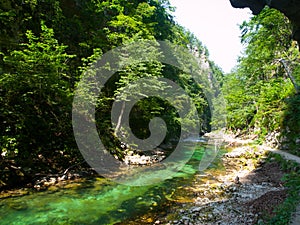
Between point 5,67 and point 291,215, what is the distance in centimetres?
963

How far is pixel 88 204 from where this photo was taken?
689 centimetres

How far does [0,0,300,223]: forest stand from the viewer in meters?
7.93

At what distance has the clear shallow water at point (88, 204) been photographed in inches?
231

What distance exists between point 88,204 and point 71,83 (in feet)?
21.7

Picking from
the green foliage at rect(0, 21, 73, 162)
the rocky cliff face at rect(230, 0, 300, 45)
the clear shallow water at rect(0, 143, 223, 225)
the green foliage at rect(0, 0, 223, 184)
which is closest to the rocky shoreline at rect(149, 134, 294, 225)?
the clear shallow water at rect(0, 143, 223, 225)

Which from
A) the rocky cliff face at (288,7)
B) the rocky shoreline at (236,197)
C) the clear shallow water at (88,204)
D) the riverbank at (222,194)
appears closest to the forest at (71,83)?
the riverbank at (222,194)

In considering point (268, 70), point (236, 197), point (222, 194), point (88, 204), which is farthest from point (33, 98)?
point (268, 70)

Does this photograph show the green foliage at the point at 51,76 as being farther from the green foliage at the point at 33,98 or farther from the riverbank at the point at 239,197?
the riverbank at the point at 239,197

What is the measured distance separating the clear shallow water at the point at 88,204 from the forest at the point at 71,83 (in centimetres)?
124

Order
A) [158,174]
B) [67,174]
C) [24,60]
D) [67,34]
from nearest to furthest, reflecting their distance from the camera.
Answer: [24,60] → [67,174] → [158,174] → [67,34]

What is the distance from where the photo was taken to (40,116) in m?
9.51

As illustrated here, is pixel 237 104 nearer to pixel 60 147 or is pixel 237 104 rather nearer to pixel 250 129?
pixel 250 129

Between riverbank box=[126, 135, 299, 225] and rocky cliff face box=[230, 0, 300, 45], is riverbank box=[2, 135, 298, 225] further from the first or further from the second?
rocky cliff face box=[230, 0, 300, 45]

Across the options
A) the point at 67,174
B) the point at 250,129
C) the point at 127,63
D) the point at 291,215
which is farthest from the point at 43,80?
the point at 250,129
